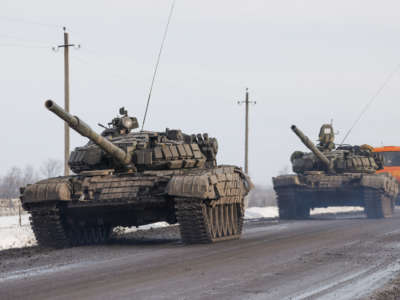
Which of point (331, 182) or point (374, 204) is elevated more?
point (331, 182)

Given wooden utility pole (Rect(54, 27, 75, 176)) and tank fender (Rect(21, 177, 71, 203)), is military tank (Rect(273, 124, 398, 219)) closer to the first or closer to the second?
wooden utility pole (Rect(54, 27, 75, 176))

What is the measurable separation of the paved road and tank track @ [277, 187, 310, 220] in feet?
47.1

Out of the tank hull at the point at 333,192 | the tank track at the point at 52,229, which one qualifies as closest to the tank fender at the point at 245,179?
the tank track at the point at 52,229

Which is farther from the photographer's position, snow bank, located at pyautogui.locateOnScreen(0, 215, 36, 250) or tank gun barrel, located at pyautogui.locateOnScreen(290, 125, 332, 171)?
tank gun barrel, located at pyautogui.locateOnScreen(290, 125, 332, 171)

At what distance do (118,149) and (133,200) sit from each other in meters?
2.14

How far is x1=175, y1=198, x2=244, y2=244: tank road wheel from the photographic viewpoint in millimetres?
17406

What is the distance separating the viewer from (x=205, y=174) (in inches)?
697

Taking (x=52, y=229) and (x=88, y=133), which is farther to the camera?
(x=52, y=229)

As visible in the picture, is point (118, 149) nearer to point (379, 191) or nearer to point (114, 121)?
point (114, 121)

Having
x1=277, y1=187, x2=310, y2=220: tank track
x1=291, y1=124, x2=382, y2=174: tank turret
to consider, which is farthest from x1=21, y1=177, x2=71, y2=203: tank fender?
x1=277, y1=187, x2=310, y2=220: tank track

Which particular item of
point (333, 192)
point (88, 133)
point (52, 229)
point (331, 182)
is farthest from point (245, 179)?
point (333, 192)

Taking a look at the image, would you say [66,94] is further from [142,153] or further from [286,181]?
[142,153]

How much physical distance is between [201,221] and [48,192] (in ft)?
12.4

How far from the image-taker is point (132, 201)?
695 inches
